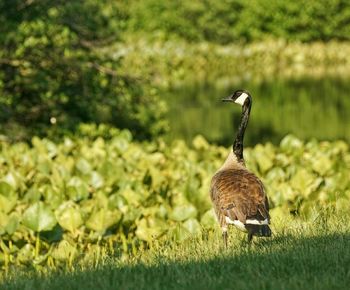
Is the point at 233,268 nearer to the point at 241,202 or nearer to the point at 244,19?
the point at 241,202

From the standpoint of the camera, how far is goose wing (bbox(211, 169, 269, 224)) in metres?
7.96

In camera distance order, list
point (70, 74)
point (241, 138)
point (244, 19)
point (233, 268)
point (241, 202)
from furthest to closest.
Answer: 1. point (244, 19)
2. point (70, 74)
3. point (241, 138)
4. point (241, 202)
5. point (233, 268)

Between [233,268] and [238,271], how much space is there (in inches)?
4.2

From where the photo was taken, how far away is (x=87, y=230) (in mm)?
11070

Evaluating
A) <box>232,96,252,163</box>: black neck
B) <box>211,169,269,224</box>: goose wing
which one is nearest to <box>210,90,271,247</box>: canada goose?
<box>211,169,269,224</box>: goose wing

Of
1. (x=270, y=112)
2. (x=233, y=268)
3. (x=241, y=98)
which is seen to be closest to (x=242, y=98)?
(x=241, y=98)

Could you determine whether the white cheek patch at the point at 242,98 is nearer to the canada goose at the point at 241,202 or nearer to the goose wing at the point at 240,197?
the canada goose at the point at 241,202

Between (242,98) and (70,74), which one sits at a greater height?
(70,74)

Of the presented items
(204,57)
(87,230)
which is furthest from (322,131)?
(204,57)

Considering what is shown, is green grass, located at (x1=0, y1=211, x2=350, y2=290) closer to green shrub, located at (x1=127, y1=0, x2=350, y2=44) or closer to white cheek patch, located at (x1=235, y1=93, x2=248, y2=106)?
white cheek patch, located at (x1=235, y1=93, x2=248, y2=106)

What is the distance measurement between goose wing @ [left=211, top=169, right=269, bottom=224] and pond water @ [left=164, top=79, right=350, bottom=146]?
1610cm

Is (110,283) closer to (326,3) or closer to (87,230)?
(87,230)

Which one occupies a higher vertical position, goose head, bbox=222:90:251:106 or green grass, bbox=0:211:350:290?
goose head, bbox=222:90:251:106

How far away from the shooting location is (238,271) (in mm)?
7066
